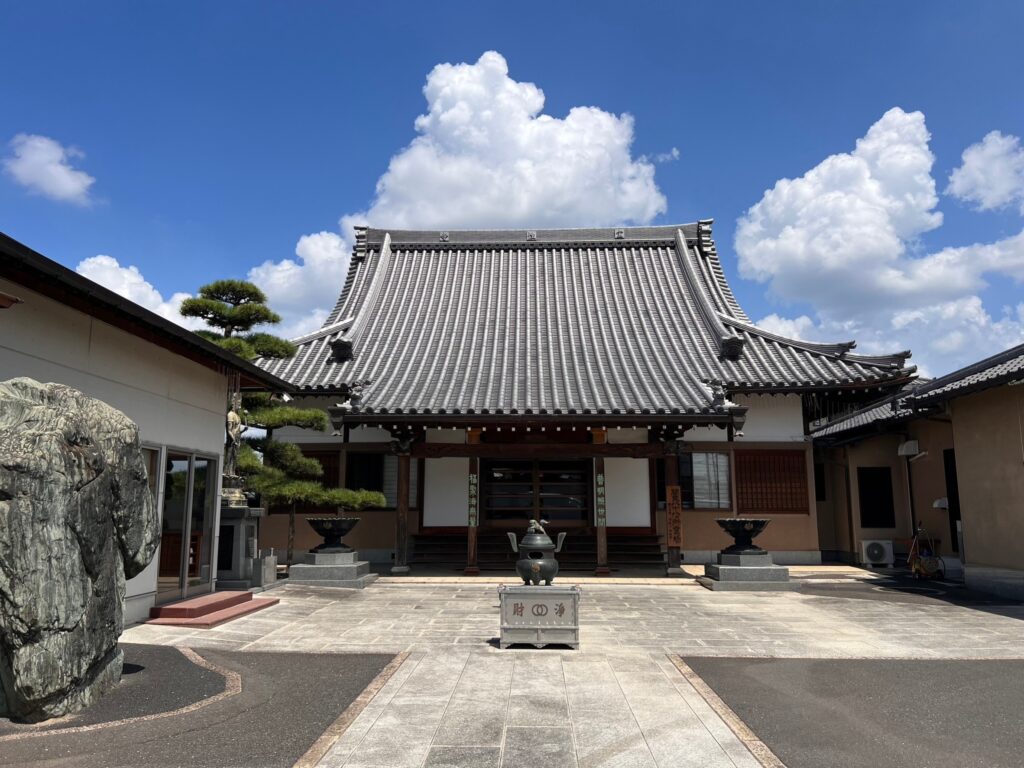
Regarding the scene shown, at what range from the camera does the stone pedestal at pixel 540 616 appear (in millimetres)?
7070

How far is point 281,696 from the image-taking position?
546cm

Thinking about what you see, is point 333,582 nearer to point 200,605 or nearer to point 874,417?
point 200,605

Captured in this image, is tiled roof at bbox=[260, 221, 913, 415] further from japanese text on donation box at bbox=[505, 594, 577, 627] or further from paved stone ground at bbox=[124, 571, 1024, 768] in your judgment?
japanese text on donation box at bbox=[505, 594, 577, 627]

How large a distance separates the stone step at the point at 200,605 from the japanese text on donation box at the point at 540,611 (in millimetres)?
4247

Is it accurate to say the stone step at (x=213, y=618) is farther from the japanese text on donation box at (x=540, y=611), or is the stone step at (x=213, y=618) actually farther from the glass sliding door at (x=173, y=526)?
the japanese text on donation box at (x=540, y=611)

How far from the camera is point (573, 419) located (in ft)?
40.9

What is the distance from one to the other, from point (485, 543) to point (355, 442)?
3751 mm

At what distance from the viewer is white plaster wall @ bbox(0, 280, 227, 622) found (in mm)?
6527

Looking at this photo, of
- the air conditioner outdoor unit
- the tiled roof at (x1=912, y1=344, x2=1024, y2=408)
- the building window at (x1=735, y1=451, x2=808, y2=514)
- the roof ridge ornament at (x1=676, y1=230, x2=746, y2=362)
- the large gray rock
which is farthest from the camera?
the roof ridge ornament at (x1=676, y1=230, x2=746, y2=362)

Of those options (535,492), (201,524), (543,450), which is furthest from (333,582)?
(535,492)

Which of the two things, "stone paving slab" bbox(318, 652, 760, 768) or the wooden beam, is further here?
the wooden beam

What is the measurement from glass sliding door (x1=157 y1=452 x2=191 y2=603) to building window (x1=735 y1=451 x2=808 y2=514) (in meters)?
11.2

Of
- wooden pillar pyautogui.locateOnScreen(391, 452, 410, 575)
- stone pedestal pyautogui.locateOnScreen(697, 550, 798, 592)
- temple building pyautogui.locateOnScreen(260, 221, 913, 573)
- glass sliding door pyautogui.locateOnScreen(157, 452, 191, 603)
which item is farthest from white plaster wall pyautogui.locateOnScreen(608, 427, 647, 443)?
glass sliding door pyautogui.locateOnScreen(157, 452, 191, 603)

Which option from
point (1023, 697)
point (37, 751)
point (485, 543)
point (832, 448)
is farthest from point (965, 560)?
point (37, 751)
